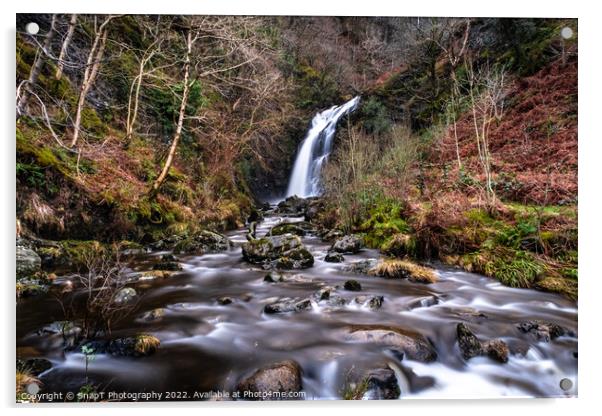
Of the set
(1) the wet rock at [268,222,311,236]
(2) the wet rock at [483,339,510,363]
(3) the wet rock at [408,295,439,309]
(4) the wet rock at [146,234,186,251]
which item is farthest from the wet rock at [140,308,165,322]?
(2) the wet rock at [483,339,510,363]

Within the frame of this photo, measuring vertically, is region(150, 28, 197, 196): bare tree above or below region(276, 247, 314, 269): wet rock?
above

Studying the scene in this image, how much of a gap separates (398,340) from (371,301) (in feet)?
1.37

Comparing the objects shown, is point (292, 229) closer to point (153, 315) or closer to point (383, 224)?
point (383, 224)

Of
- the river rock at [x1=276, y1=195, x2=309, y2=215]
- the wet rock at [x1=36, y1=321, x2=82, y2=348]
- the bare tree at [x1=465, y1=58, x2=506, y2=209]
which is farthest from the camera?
the river rock at [x1=276, y1=195, x2=309, y2=215]

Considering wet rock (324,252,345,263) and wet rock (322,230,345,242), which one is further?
wet rock (322,230,345,242)

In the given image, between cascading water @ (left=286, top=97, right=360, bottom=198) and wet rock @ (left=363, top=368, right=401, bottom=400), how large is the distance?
179cm

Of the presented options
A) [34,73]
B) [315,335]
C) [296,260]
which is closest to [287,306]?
[315,335]

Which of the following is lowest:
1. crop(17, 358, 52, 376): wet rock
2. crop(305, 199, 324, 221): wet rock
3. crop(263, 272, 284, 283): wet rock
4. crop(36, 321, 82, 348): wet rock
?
crop(17, 358, 52, 376): wet rock

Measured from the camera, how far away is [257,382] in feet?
8.45

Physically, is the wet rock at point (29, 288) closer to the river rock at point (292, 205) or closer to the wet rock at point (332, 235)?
the river rock at point (292, 205)

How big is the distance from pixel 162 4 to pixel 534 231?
3721 millimetres

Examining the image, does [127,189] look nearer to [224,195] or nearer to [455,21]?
[224,195]

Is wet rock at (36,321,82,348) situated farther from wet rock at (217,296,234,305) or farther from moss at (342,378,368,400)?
moss at (342,378,368,400)

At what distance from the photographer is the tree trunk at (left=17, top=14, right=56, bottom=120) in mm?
2930
